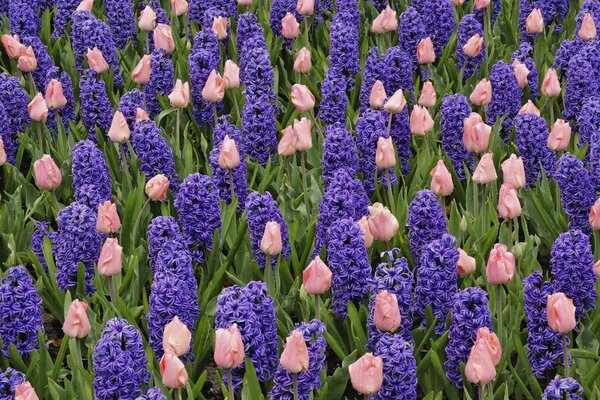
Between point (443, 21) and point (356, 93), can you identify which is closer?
point (356, 93)

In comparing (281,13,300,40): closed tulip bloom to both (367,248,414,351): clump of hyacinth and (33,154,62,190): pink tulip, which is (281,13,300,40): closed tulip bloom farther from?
(367,248,414,351): clump of hyacinth

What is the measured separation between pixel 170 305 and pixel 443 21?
324cm

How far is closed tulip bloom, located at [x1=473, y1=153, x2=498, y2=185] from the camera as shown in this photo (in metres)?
4.60

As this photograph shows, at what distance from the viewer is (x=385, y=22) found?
629 cm

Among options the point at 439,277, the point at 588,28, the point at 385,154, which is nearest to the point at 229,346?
the point at 439,277

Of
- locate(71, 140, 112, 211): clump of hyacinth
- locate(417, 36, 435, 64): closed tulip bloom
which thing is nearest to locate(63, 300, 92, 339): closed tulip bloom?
locate(71, 140, 112, 211): clump of hyacinth

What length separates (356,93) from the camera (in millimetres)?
6117

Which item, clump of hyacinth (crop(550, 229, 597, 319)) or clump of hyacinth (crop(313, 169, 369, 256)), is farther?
clump of hyacinth (crop(313, 169, 369, 256))

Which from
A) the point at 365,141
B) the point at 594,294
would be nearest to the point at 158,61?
the point at 365,141

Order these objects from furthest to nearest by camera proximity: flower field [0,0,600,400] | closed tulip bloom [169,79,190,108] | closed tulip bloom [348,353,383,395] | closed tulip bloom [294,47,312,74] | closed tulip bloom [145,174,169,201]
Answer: closed tulip bloom [294,47,312,74]
closed tulip bloom [169,79,190,108]
closed tulip bloom [145,174,169,201]
flower field [0,0,600,400]
closed tulip bloom [348,353,383,395]

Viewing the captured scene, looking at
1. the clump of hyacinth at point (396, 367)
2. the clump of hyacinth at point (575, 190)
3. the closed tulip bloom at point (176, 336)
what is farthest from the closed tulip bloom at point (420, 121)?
the closed tulip bloom at point (176, 336)

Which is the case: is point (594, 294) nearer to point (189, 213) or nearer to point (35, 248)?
point (189, 213)

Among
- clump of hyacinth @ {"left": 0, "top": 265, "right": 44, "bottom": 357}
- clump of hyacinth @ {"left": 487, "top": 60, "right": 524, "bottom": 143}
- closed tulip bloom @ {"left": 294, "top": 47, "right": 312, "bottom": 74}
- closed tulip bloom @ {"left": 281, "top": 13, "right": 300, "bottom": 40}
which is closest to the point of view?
clump of hyacinth @ {"left": 0, "top": 265, "right": 44, "bottom": 357}

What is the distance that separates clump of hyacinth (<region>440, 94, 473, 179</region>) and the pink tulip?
1706 mm
